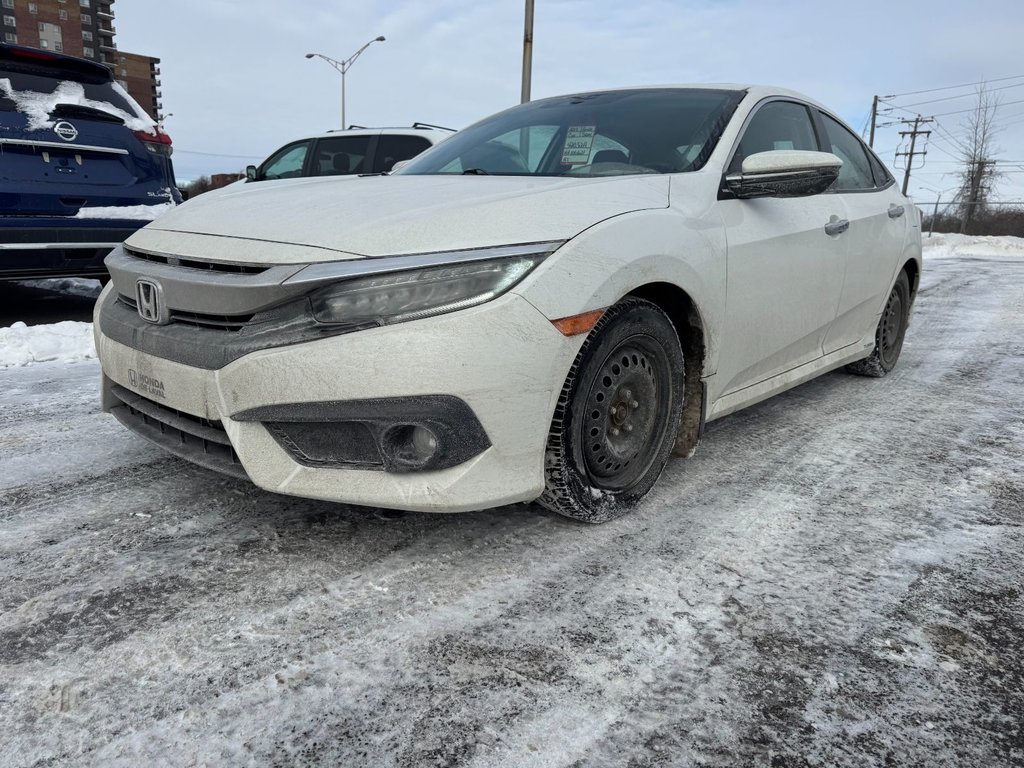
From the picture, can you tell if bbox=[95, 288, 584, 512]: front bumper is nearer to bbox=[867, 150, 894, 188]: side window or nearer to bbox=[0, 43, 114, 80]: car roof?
bbox=[867, 150, 894, 188]: side window

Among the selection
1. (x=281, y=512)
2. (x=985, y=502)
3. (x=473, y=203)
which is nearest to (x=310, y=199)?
(x=473, y=203)

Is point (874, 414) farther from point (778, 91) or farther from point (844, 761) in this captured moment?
point (844, 761)

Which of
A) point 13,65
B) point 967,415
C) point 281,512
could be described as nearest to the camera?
point 281,512

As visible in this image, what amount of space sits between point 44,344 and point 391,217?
11.8 feet

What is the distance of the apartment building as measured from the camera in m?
77.4

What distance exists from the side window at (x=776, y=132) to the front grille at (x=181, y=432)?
207cm

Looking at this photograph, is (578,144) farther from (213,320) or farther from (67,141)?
(67,141)

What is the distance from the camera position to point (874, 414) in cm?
405

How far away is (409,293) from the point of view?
6.77ft

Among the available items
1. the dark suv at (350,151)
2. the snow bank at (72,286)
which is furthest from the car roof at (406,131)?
the snow bank at (72,286)

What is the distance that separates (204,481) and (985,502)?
2.83 metres

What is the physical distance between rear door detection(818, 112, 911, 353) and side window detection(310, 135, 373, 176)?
5981mm

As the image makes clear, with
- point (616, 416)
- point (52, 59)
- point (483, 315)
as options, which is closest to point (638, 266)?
point (616, 416)

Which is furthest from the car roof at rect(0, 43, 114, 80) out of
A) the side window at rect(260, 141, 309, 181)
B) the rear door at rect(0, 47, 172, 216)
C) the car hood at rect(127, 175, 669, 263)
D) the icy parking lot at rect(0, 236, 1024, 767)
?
the side window at rect(260, 141, 309, 181)
